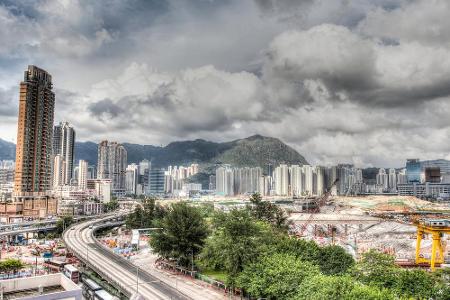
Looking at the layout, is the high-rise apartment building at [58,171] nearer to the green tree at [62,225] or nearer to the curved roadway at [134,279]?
the green tree at [62,225]

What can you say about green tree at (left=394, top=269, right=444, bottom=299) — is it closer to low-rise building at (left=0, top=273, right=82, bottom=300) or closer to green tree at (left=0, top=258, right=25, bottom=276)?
low-rise building at (left=0, top=273, right=82, bottom=300)

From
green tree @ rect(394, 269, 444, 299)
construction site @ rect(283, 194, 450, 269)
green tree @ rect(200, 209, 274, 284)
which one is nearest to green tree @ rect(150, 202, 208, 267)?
green tree @ rect(200, 209, 274, 284)

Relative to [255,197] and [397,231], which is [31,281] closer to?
[255,197]

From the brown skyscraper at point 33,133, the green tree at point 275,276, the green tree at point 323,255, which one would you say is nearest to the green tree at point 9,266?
the green tree at point 275,276

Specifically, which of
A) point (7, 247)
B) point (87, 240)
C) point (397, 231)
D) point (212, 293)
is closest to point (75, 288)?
point (212, 293)

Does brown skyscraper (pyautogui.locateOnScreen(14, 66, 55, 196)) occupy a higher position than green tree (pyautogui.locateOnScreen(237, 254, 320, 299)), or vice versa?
brown skyscraper (pyautogui.locateOnScreen(14, 66, 55, 196))

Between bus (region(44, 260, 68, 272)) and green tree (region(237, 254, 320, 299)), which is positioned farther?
bus (region(44, 260, 68, 272))
